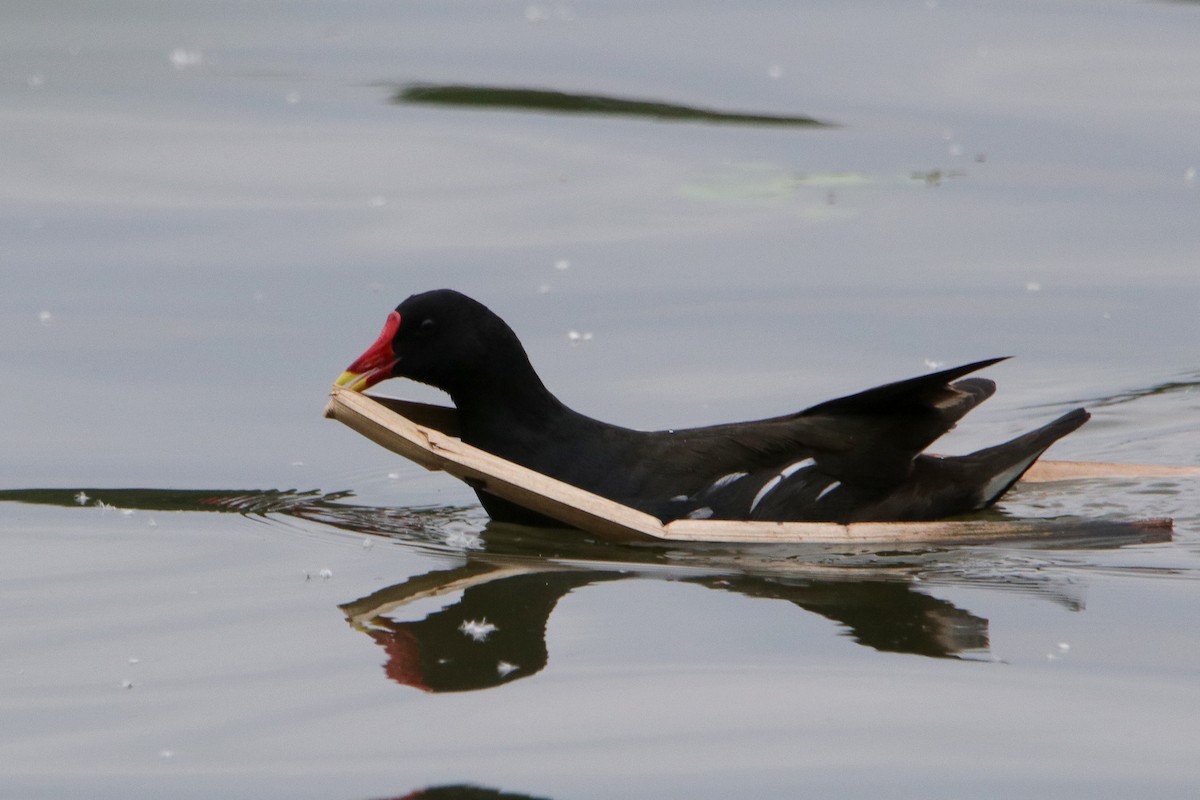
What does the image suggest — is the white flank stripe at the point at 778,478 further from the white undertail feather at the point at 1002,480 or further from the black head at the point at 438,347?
the black head at the point at 438,347

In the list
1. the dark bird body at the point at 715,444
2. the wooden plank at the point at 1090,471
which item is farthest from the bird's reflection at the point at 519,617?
the wooden plank at the point at 1090,471

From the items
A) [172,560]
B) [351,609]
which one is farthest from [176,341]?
[351,609]

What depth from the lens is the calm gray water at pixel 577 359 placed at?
152 inches

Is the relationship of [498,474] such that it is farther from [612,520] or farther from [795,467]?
[795,467]

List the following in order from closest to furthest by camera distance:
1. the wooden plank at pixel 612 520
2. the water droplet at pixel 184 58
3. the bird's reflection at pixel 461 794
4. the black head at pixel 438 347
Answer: the bird's reflection at pixel 461 794 → the wooden plank at pixel 612 520 → the black head at pixel 438 347 → the water droplet at pixel 184 58

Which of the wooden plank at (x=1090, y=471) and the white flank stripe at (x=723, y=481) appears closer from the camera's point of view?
the white flank stripe at (x=723, y=481)

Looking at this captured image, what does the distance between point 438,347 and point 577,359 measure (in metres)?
1.63

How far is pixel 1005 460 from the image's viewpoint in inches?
225

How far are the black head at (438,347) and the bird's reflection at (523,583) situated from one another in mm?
441

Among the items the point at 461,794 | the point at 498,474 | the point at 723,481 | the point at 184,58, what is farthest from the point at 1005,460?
the point at 184,58

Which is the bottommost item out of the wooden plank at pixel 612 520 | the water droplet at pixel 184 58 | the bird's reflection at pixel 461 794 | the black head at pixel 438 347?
the bird's reflection at pixel 461 794

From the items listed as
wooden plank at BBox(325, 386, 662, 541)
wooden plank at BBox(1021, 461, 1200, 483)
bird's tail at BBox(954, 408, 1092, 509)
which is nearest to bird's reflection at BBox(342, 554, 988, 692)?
wooden plank at BBox(325, 386, 662, 541)

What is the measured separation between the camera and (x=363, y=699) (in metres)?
4.01

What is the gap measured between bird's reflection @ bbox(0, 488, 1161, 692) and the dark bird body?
8.9 inches
